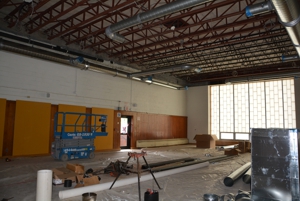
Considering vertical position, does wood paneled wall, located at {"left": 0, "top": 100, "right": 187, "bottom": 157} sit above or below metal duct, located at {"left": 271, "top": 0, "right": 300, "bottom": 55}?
below

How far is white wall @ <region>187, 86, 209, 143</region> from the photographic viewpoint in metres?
18.3

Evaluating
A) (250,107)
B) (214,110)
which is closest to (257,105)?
(250,107)

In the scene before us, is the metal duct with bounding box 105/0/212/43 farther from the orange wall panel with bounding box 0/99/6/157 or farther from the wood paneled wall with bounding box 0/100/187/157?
the wood paneled wall with bounding box 0/100/187/157

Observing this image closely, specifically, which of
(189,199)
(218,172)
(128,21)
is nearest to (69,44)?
(128,21)

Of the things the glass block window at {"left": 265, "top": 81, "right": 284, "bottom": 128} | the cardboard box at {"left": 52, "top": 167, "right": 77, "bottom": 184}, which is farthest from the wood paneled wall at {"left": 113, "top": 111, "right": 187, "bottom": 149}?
the cardboard box at {"left": 52, "top": 167, "right": 77, "bottom": 184}

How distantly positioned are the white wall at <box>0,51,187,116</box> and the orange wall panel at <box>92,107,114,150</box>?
0.32 meters

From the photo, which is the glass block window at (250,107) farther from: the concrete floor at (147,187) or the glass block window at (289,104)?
the concrete floor at (147,187)

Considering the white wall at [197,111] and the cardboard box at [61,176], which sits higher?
the white wall at [197,111]

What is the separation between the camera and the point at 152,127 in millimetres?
16172

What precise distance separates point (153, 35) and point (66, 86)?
4.92 meters

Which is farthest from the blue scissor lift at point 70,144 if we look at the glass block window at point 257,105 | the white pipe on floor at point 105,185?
the glass block window at point 257,105

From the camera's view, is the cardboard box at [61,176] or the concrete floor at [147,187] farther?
the cardboard box at [61,176]

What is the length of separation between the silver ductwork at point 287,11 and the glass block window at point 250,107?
32.7ft

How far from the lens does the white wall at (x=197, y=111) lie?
18281mm
